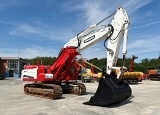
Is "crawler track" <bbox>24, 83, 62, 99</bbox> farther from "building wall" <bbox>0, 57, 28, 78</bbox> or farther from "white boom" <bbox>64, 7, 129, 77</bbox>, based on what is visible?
"building wall" <bbox>0, 57, 28, 78</bbox>

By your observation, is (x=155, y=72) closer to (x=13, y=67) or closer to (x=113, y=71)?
(x=113, y=71)

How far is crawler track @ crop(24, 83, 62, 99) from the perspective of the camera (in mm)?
14039

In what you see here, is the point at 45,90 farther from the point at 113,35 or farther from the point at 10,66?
the point at 10,66

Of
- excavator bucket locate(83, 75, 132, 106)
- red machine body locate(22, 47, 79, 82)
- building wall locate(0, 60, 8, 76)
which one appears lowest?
excavator bucket locate(83, 75, 132, 106)

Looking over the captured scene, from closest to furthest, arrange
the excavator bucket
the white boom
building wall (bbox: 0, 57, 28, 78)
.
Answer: the excavator bucket
the white boom
building wall (bbox: 0, 57, 28, 78)

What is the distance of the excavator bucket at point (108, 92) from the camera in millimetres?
11242

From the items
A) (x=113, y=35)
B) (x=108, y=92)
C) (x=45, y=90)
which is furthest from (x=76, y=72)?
(x=108, y=92)

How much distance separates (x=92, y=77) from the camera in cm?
3400

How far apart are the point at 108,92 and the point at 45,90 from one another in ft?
15.1

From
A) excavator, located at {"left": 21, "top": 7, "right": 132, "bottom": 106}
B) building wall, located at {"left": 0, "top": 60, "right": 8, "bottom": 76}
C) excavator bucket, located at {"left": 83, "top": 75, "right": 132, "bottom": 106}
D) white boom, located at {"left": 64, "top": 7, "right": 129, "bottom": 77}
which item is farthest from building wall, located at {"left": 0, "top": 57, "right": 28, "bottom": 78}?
excavator bucket, located at {"left": 83, "top": 75, "right": 132, "bottom": 106}

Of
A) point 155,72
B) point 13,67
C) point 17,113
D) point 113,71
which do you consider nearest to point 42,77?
point 113,71

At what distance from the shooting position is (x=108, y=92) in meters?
11.4

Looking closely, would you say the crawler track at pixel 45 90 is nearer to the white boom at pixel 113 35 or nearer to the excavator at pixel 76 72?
the excavator at pixel 76 72

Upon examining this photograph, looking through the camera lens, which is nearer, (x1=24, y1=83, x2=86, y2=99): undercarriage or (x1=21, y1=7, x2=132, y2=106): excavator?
(x1=21, y1=7, x2=132, y2=106): excavator
